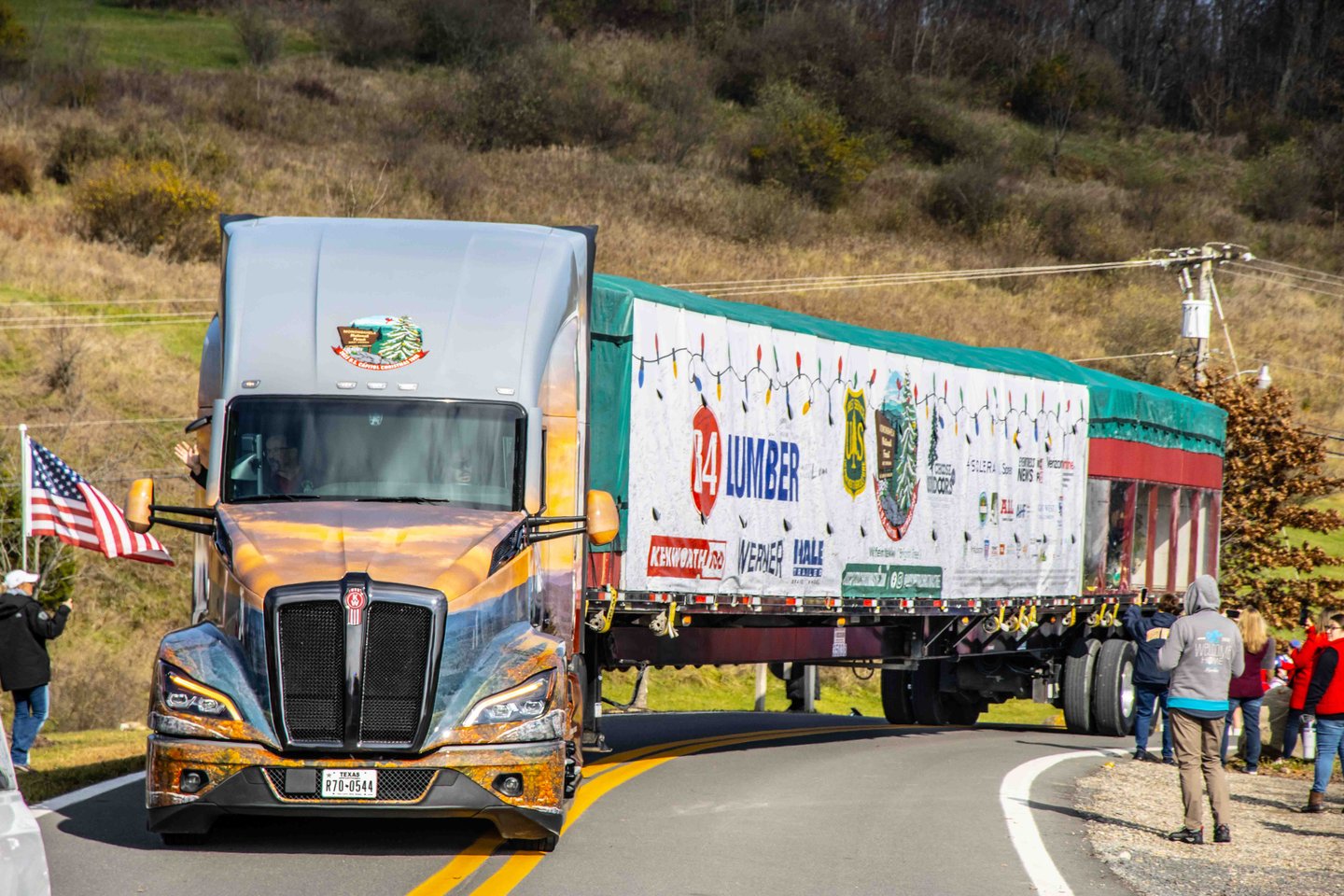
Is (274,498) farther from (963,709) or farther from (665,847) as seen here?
(963,709)

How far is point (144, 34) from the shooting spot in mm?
79000

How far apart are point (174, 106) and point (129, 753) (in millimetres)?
50966

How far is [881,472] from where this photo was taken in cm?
1627

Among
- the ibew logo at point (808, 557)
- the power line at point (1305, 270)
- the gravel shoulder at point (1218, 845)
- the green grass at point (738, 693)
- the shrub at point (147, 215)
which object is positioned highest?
the power line at point (1305, 270)

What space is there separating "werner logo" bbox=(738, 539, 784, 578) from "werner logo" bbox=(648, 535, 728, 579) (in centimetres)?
30

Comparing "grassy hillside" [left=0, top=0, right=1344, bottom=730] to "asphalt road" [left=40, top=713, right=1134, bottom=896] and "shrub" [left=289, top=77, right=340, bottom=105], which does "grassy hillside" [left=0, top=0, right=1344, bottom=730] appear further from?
"asphalt road" [left=40, top=713, right=1134, bottom=896]

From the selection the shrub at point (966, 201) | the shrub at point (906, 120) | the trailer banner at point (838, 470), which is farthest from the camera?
the shrub at point (906, 120)

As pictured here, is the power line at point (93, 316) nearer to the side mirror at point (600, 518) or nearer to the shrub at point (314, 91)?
the side mirror at point (600, 518)

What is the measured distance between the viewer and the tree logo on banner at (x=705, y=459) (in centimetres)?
1344

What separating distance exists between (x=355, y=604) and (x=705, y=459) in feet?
17.0

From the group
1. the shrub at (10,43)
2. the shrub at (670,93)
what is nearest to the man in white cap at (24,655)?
the shrub at (10,43)

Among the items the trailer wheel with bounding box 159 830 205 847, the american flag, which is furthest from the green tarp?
the american flag

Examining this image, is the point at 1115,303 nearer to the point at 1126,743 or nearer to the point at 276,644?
the point at 1126,743

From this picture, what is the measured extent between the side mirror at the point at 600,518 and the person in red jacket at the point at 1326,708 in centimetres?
698
